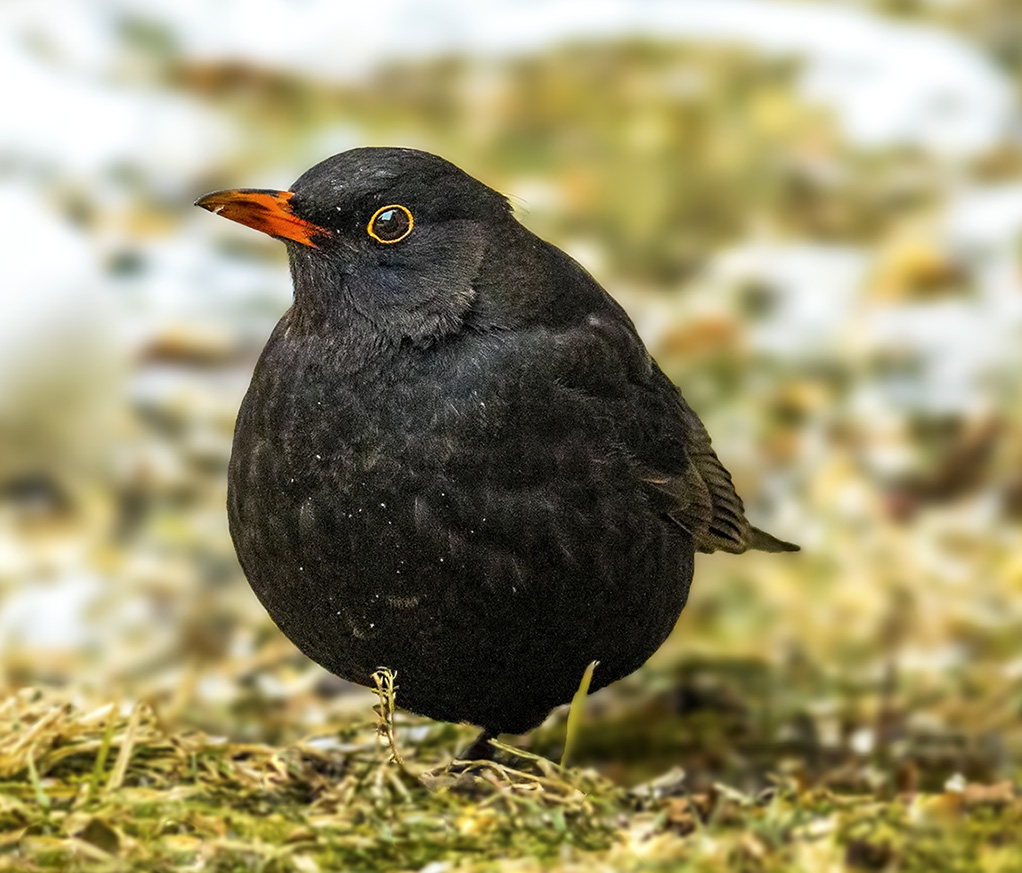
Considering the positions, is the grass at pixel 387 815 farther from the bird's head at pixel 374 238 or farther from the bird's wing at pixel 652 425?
the bird's head at pixel 374 238

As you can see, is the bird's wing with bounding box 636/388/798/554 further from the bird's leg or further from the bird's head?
the bird's leg

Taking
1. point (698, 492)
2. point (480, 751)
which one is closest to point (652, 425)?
point (698, 492)

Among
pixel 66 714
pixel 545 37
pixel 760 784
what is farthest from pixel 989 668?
pixel 545 37

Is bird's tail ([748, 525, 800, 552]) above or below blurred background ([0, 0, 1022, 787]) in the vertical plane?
→ below

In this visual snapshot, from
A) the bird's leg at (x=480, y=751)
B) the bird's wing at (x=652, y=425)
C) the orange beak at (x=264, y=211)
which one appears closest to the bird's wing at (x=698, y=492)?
the bird's wing at (x=652, y=425)

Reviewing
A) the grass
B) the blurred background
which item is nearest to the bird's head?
the grass

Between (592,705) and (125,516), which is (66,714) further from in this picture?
(125,516)
